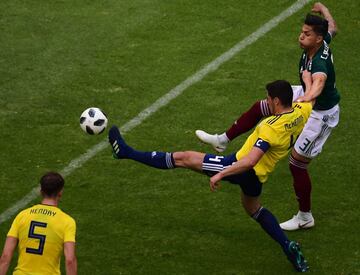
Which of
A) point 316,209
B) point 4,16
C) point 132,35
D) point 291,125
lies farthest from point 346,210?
point 4,16

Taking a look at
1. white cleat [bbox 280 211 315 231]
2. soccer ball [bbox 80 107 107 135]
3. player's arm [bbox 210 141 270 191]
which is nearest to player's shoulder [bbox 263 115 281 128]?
player's arm [bbox 210 141 270 191]

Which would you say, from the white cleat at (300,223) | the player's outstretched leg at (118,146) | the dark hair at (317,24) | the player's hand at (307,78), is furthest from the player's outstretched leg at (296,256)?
the dark hair at (317,24)

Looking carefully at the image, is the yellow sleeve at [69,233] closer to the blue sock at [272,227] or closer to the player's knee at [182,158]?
the player's knee at [182,158]

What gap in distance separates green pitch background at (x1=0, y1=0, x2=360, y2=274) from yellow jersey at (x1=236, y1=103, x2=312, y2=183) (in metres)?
1.20

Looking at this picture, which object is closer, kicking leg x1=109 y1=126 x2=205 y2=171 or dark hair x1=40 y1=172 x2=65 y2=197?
dark hair x1=40 y1=172 x2=65 y2=197

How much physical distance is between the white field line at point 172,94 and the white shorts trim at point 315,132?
300 cm

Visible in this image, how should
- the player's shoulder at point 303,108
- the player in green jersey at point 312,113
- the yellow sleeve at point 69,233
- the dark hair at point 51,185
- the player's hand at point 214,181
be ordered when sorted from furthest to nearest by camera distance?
1. the player in green jersey at point 312,113
2. the player's shoulder at point 303,108
3. the player's hand at point 214,181
4. the dark hair at point 51,185
5. the yellow sleeve at point 69,233

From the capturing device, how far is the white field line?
1195 cm

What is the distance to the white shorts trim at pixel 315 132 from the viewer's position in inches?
449

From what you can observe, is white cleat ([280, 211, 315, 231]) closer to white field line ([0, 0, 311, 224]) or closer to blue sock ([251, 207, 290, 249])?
blue sock ([251, 207, 290, 249])

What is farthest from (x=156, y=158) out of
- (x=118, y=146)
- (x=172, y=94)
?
(x=172, y=94)

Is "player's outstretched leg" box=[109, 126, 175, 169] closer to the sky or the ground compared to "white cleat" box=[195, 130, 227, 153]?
closer to the ground

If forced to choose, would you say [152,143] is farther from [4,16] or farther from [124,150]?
[4,16]

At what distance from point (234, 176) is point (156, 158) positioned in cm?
94
